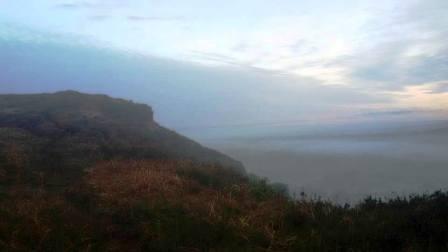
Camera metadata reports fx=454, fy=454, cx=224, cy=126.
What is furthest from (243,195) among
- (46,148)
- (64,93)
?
(64,93)

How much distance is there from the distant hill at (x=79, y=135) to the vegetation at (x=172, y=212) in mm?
150

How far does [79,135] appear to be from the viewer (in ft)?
69.7

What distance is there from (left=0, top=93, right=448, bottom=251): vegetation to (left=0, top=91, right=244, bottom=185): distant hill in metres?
0.15

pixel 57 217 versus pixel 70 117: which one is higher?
pixel 70 117

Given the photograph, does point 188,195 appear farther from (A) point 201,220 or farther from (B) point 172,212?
(A) point 201,220

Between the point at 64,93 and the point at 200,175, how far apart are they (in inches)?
707

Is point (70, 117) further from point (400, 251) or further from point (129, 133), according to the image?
point (400, 251)

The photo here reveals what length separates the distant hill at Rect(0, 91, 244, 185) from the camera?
17422mm

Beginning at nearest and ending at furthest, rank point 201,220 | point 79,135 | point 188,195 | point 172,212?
point 201,220 < point 172,212 < point 188,195 < point 79,135

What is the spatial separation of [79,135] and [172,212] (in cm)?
1218

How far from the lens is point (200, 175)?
15711 millimetres

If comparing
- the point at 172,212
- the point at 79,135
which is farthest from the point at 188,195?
the point at 79,135

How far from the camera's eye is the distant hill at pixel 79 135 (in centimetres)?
1742

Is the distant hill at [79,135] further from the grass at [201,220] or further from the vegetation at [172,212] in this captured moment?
the grass at [201,220]
